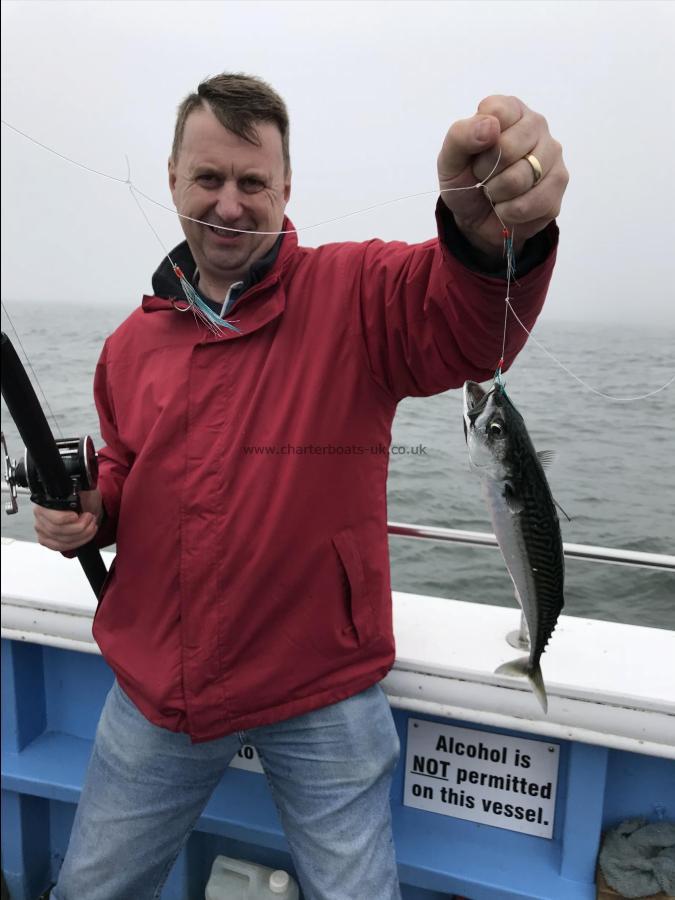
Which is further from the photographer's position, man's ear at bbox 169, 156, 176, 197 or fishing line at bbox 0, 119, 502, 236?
man's ear at bbox 169, 156, 176, 197

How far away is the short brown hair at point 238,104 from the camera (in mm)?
1672

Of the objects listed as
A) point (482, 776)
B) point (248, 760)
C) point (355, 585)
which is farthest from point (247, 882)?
point (355, 585)

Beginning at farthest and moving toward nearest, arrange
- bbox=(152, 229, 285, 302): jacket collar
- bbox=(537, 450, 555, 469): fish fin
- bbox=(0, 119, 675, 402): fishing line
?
bbox=(152, 229, 285, 302): jacket collar < bbox=(537, 450, 555, 469): fish fin < bbox=(0, 119, 675, 402): fishing line

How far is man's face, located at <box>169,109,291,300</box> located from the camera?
5.53ft

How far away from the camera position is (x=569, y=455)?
2.11 meters

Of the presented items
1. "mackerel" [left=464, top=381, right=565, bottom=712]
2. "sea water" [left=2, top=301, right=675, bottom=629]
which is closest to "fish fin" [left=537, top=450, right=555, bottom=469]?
"mackerel" [left=464, top=381, right=565, bottom=712]

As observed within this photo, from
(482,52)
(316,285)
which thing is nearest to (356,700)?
(316,285)

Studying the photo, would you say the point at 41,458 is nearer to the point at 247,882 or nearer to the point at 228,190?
the point at 228,190

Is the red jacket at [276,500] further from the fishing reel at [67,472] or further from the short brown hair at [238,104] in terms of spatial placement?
the short brown hair at [238,104]

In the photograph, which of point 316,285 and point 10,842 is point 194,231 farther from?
point 10,842

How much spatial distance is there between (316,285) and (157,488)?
2.14 ft

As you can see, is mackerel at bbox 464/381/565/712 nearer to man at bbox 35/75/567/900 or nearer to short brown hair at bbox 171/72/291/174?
man at bbox 35/75/567/900

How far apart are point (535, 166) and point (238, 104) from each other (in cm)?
92

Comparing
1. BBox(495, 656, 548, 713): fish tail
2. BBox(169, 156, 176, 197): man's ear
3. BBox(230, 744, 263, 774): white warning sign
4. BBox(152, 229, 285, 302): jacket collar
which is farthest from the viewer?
BBox(230, 744, 263, 774): white warning sign
